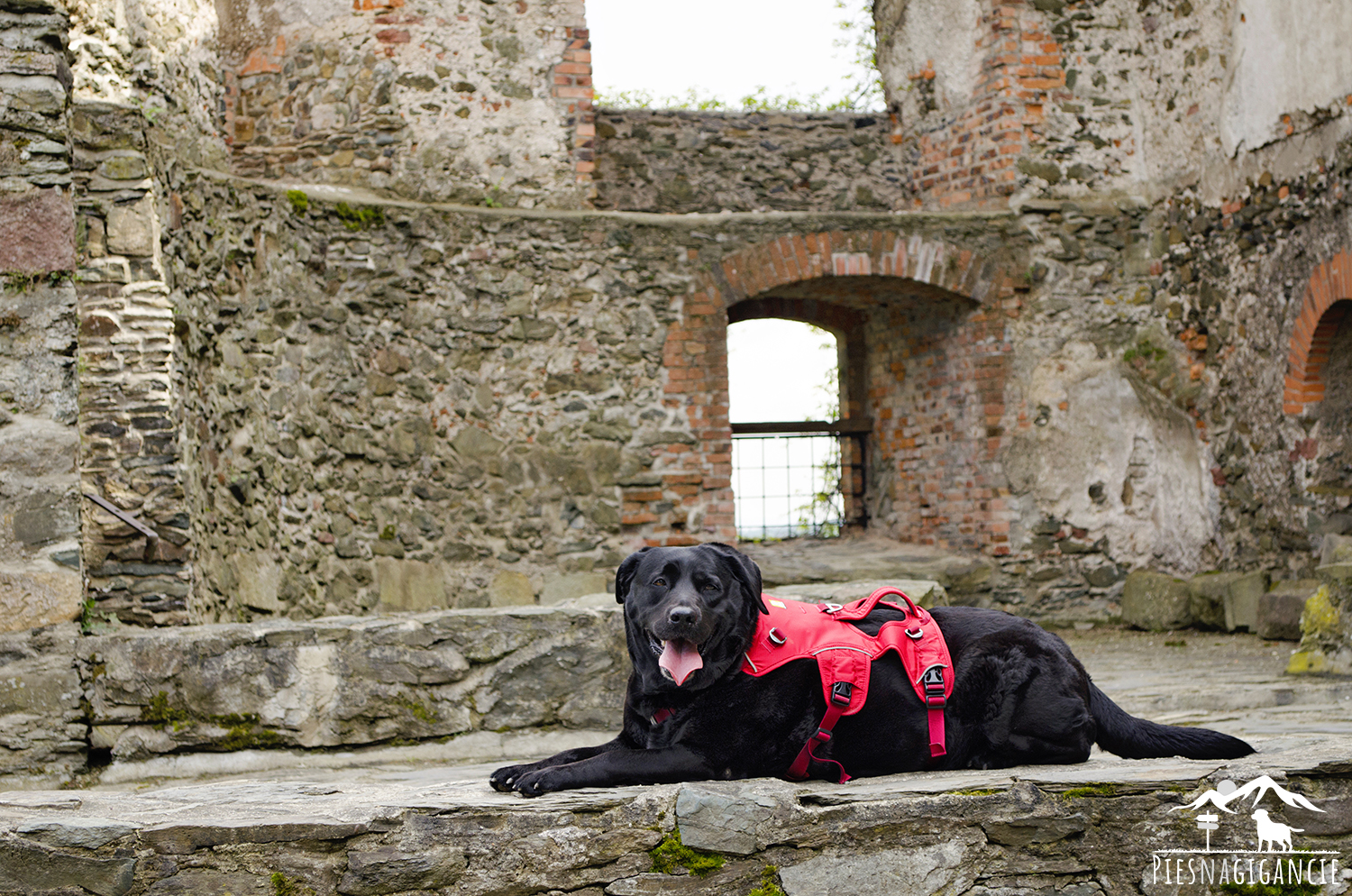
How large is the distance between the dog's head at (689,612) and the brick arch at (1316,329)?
18.8 ft

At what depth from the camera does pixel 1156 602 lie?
28.4 ft

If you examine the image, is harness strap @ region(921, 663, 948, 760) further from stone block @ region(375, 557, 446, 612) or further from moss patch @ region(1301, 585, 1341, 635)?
stone block @ region(375, 557, 446, 612)

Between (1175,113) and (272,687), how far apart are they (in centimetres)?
751

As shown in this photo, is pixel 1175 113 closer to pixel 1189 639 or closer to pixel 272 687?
pixel 1189 639

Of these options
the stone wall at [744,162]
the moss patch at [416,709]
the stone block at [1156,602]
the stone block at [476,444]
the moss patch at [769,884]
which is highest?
the stone wall at [744,162]

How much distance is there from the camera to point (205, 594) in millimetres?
6121

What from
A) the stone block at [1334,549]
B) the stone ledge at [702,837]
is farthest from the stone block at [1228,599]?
the stone ledge at [702,837]

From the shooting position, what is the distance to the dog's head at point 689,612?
99.7 inches

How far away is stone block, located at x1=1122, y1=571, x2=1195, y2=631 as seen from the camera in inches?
334

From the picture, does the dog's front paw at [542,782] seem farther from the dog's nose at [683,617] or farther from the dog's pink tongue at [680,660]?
the dog's nose at [683,617]

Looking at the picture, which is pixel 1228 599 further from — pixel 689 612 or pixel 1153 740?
pixel 689 612

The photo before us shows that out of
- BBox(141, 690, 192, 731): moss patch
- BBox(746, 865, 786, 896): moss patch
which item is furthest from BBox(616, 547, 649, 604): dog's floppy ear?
BBox(141, 690, 192, 731): moss patch

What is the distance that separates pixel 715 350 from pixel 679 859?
6047mm

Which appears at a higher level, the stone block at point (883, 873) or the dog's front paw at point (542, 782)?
the dog's front paw at point (542, 782)
